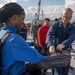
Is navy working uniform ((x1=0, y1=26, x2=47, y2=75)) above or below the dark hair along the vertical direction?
below

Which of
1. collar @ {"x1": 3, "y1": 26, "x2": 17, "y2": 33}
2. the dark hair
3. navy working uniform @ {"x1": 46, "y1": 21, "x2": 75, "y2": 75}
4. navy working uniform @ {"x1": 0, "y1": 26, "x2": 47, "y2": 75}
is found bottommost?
navy working uniform @ {"x1": 46, "y1": 21, "x2": 75, "y2": 75}

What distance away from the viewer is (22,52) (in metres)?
2.40

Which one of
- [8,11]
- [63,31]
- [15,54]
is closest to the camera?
[15,54]

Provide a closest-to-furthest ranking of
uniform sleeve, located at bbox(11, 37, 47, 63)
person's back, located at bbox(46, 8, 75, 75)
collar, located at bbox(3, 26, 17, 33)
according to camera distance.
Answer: uniform sleeve, located at bbox(11, 37, 47, 63) → collar, located at bbox(3, 26, 17, 33) → person's back, located at bbox(46, 8, 75, 75)

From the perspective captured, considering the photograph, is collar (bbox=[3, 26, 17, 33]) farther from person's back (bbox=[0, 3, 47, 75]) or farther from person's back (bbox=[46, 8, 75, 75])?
person's back (bbox=[46, 8, 75, 75])

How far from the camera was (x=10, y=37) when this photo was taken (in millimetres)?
2443

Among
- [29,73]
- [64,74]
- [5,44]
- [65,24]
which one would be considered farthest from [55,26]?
[5,44]

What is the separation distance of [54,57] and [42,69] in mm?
196

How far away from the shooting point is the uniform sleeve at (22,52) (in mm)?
2385

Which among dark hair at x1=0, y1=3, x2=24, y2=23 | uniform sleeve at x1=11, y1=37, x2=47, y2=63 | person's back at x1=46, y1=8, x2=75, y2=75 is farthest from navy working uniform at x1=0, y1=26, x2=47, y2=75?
person's back at x1=46, y1=8, x2=75, y2=75

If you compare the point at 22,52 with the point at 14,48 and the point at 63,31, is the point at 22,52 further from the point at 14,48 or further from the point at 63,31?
the point at 63,31

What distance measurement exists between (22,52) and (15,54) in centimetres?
7

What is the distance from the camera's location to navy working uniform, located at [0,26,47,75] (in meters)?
2.39

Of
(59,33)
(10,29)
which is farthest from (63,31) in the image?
(10,29)
